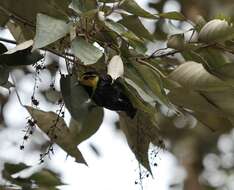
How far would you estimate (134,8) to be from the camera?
2.80ft

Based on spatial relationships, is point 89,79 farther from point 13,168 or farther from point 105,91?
point 13,168

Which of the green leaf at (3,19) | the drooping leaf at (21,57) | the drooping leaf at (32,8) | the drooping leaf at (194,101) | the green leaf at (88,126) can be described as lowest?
the green leaf at (88,126)

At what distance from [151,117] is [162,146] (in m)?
0.14

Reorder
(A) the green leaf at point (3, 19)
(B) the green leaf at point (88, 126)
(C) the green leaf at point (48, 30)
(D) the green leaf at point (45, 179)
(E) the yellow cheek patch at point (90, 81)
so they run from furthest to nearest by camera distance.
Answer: (D) the green leaf at point (45, 179) < (B) the green leaf at point (88, 126) < (A) the green leaf at point (3, 19) < (E) the yellow cheek patch at point (90, 81) < (C) the green leaf at point (48, 30)

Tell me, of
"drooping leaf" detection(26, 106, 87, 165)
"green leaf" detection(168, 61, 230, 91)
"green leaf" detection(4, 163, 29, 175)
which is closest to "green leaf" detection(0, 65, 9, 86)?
"drooping leaf" detection(26, 106, 87, 165)

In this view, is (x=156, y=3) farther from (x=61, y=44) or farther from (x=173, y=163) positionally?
(x=61, y=44)

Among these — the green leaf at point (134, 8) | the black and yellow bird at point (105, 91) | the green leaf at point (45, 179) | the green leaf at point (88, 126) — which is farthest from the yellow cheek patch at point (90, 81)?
the green leaf at point (45, 179)

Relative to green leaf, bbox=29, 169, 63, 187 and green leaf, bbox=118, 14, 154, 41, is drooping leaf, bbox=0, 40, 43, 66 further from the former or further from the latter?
green leaf, bbox=29, 169, 63, 187

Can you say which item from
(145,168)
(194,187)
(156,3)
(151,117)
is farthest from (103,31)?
(194,187)

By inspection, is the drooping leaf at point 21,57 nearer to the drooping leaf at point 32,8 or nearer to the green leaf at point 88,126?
the drooping leaf at point 32,8

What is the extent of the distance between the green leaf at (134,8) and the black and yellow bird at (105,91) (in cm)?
11

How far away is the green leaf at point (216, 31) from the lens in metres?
0.86

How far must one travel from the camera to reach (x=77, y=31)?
785mm

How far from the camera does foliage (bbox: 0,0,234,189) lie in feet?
2.55
